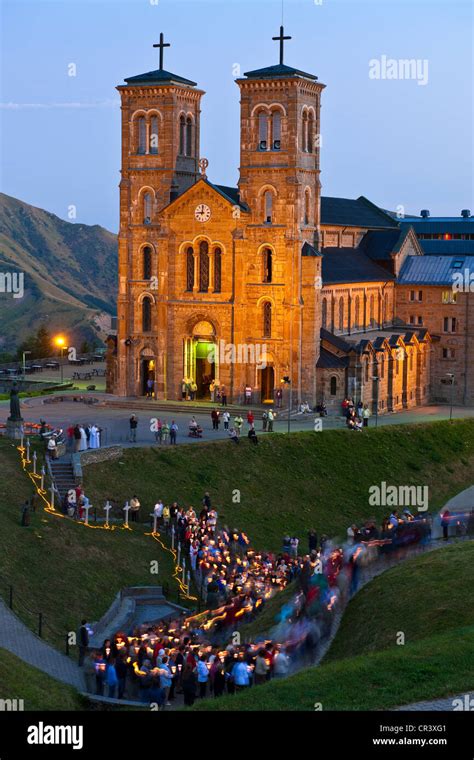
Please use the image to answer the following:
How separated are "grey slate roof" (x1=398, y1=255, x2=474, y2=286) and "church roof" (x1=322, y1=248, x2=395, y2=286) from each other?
1.26 m

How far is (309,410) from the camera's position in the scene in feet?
252

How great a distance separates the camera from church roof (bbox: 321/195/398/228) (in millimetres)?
95125

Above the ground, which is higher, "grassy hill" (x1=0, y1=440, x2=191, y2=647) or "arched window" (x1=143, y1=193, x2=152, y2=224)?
"arched window" (x1=143, y1=193, x2=152, y2=224)

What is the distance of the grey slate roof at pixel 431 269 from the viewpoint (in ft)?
309

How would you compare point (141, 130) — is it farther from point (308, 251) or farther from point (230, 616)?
point (230, 616)

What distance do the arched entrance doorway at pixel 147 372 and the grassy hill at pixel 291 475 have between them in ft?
44.7

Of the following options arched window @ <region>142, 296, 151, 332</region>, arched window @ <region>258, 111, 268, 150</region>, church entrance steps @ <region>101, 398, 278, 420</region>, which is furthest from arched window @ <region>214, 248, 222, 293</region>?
church entrance steps @ <region>101, 398, 278, 420</region>

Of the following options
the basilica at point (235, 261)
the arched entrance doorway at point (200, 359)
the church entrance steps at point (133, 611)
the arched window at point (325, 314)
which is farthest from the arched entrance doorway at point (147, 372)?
the church entrance steps at point (133, 611)

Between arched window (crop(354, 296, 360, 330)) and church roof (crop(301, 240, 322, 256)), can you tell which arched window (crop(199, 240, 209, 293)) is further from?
arched window (crop(354, 296, 360, 330))

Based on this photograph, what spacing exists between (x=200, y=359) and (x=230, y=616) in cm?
4006

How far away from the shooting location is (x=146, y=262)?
81562 millimetres

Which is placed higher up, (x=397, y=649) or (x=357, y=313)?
(x=357, y=313)

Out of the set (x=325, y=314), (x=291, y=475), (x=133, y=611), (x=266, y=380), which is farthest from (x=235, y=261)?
(x=133, y=611)
